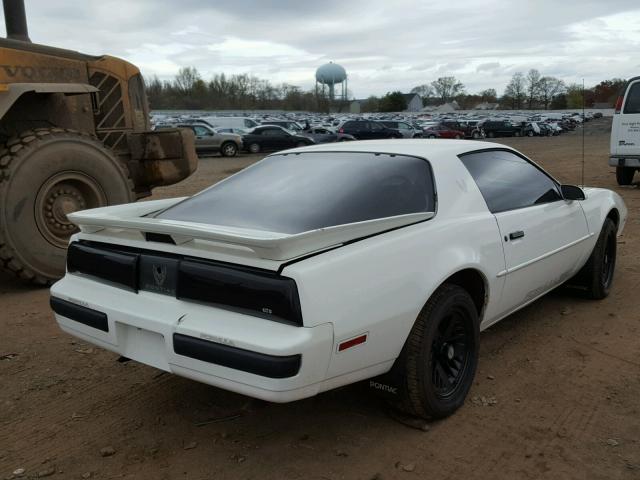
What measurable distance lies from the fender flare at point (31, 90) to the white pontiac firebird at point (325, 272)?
2.19 metres

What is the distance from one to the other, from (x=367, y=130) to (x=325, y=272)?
28.4 meters

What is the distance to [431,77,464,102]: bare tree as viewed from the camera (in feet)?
447

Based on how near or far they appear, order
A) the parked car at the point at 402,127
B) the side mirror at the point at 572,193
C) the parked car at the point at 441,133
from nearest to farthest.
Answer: the side mirror at the point at 572,193 → the parked car at the point at 402,127 → the parked car at the point at 441,133

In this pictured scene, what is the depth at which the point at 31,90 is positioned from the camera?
205 inches

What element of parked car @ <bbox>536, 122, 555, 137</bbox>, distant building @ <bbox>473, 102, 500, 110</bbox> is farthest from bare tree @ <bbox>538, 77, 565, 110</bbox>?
parked car @ <bbox>536, 122, 555, 137</bbox>

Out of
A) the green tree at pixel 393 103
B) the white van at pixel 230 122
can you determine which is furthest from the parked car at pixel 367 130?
the green tree at pixel 393 103

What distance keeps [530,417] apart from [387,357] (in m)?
0.96

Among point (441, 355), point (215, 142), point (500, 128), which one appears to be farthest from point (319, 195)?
point (500, 128)

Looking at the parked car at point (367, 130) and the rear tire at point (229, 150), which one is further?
the parked car at point (367, 130)

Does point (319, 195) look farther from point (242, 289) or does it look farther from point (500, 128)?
point (500, 128)

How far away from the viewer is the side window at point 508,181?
366 centimetres

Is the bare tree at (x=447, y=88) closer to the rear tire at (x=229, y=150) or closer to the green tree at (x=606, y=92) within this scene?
the green tree at (x=606, y=92)

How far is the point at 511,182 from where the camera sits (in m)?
3.94

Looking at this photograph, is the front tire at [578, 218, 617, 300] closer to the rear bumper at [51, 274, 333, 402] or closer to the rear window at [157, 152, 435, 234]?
the rear window at [157, 152, 435, 234]
